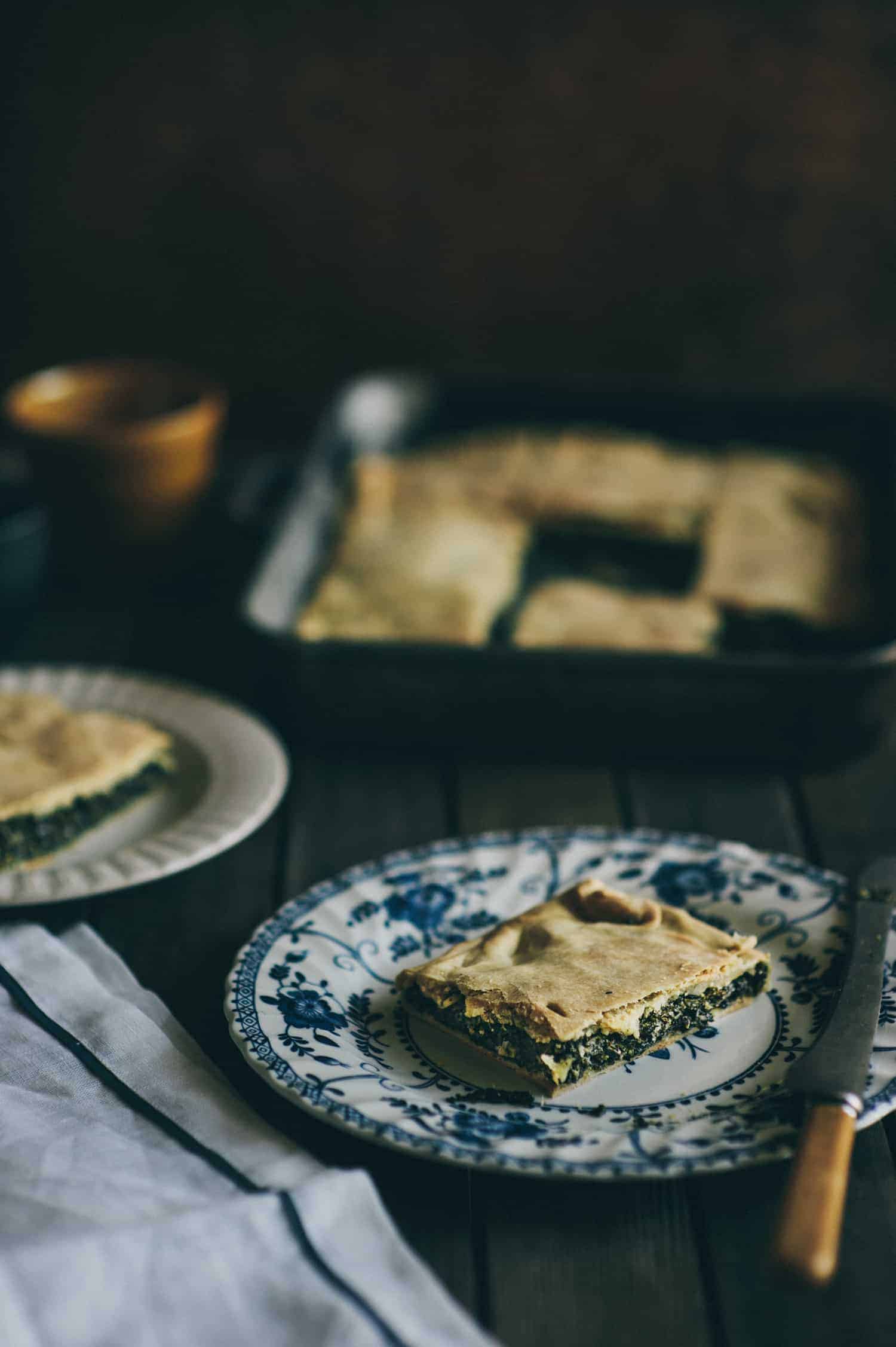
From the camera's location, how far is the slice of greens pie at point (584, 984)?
1.20 m

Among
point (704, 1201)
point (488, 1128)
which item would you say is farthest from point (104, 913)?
point (704, 1201)

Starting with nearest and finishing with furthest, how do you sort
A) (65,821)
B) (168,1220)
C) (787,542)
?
(168,1220) → (65,821) → (787,542)

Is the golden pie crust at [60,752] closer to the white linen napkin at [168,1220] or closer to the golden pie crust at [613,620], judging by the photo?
the white linen napkin at [168,1220]

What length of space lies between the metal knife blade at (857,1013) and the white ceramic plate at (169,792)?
67 centimetres

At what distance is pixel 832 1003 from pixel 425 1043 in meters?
0.37

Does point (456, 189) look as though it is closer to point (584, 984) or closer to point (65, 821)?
point (65, 821)

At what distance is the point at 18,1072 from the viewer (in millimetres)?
1229

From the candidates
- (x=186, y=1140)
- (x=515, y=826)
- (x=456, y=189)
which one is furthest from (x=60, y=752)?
(x=456, y=189)

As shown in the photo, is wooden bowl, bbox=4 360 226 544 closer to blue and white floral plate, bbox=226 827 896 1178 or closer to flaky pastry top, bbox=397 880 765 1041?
blue and white floral plate, bbox=226 827 896 1178

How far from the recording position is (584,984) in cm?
123

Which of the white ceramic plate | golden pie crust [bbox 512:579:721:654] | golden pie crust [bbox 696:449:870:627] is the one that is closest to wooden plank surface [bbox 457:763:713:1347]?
the white ceramic plate

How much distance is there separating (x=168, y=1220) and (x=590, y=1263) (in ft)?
1.05

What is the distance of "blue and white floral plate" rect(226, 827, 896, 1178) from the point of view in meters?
1.10

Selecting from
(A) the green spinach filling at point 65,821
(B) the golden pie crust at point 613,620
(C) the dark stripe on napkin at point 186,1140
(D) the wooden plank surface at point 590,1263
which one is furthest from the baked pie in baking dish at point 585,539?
(D) the wooden plank surface at point 590,1263
